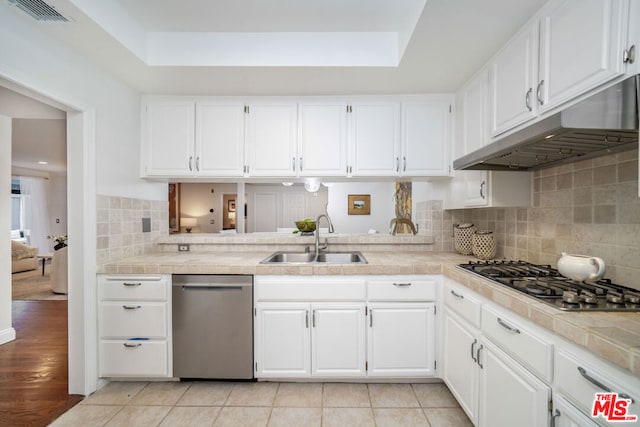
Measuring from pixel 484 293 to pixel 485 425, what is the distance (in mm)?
644

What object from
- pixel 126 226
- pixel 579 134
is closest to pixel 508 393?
pixel 579 134

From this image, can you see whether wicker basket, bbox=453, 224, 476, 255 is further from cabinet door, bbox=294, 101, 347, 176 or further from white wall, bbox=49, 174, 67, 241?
white wall, bbox=49, 174, 67, 241

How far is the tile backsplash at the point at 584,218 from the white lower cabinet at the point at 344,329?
2.58 ft

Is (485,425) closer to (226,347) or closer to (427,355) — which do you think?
(427,355)

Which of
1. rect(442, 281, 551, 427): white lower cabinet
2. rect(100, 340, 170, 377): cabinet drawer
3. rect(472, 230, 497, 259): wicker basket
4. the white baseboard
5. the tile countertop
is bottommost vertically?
the white baseboard

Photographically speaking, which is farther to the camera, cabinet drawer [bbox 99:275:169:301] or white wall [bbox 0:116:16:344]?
white wall [bbox 0:116:16:344]

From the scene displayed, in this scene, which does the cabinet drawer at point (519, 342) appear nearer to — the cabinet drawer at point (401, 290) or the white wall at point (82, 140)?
the cabinet drawer at point (401, 290)

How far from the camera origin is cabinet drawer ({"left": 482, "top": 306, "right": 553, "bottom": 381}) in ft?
3.43

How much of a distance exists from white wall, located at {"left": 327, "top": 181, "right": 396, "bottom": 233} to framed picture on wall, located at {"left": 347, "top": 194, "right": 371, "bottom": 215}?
79 millimetres

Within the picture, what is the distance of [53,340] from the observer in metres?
2.75

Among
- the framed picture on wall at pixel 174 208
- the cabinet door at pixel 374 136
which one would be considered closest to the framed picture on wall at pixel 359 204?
the framed picture on wall at pixel 174 208

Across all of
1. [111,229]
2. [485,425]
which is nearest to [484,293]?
[485,425]

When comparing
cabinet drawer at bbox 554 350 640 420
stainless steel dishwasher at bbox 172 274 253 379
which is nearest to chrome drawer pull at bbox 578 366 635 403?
cabinet drawer at bbox 554 350 640 420

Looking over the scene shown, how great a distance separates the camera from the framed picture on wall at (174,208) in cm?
803
